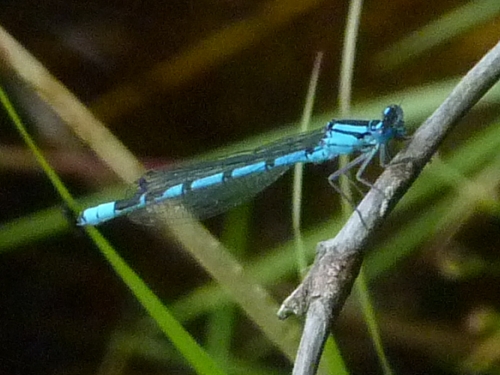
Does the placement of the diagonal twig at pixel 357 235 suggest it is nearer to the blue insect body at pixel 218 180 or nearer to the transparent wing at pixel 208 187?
the blue insect body at pixel 218 180

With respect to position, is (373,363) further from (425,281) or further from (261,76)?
(261,76)

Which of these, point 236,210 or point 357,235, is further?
point 236,210

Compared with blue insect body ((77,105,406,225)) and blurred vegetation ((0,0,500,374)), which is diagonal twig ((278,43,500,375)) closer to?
→ blue insect body ((77,105,406,225))

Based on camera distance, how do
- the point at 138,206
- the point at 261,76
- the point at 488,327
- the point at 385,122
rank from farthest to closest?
the point at 261,76 < the point at 488,327 < the point at 138,206 < the point at 385,122

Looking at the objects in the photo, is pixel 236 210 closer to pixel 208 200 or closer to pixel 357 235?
pixel 208 200

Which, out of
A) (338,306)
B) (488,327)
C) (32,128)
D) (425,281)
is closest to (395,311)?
(425,281)

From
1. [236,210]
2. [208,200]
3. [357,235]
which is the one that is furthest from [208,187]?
[357,235]
